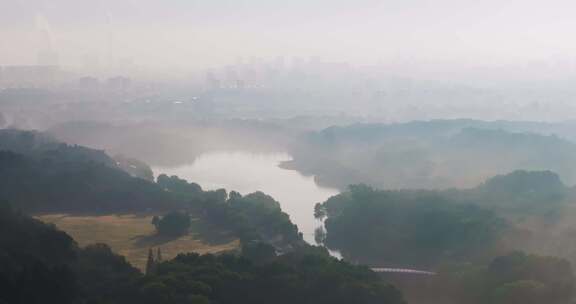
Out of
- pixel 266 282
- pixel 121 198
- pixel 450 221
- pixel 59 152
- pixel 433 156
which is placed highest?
pixel 433 156

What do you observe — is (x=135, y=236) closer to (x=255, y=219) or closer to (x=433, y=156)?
(x=255, y=219)

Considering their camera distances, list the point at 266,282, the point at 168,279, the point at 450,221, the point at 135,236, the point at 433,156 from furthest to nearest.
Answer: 1. the point at 433,156
2. the point at 135,236
3. the point at 450,221
4. the point at 266,282
5. the point at 168,279

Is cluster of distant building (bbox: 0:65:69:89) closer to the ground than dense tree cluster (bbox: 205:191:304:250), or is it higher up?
higher up

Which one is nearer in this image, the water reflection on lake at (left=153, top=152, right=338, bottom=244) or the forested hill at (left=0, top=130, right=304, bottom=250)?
the forested hill at (left=0, top=130, right=304, bottom=250)

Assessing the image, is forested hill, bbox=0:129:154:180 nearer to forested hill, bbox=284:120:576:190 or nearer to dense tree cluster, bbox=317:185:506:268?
forested hill, bbox=284:120:576:190

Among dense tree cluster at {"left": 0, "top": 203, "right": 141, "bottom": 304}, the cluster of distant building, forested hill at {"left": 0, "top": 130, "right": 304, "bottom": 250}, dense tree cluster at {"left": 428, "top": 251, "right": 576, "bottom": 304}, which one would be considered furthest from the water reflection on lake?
the cluster of distant building

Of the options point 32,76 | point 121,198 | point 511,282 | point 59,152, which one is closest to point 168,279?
point 511,282

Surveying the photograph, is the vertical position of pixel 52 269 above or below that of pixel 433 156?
below
